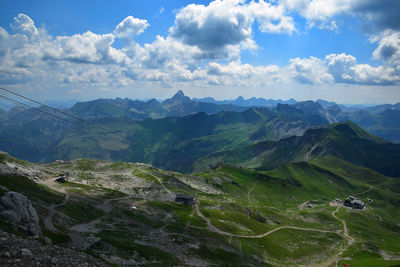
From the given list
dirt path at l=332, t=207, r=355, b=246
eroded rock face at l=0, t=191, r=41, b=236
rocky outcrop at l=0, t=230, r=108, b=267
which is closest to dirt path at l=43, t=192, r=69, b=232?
eroded rock face at l=0, t=191, r=41, b=236

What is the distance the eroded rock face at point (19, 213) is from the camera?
Answer: 4722cm

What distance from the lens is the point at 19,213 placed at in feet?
167

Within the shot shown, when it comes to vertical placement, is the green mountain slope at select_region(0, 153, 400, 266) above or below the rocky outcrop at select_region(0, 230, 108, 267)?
below

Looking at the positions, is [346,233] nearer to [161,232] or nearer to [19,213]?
[161,232]

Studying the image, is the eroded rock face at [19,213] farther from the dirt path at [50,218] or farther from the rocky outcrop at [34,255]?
the rocky outcrop at [34,255]

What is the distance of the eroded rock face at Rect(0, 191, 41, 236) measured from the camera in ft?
155

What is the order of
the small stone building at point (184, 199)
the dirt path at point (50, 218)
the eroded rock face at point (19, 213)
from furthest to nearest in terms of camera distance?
the small stone building at point (184, 199) < the dirt path at point (50, 218) < the eroded rock face at point (19, 213)

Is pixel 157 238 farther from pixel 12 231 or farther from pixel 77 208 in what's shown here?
pixel 12 231

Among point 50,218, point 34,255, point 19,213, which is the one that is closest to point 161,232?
point 50,218

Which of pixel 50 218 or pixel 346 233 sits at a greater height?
pixel 50 218

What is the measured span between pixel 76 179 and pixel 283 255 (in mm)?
107859

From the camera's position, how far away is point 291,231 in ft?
390

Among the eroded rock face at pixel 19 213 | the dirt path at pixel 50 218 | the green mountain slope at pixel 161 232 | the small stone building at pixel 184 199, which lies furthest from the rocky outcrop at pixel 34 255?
the small stone building at pixel 184 199

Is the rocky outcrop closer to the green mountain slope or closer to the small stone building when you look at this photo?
the green mountain slope
